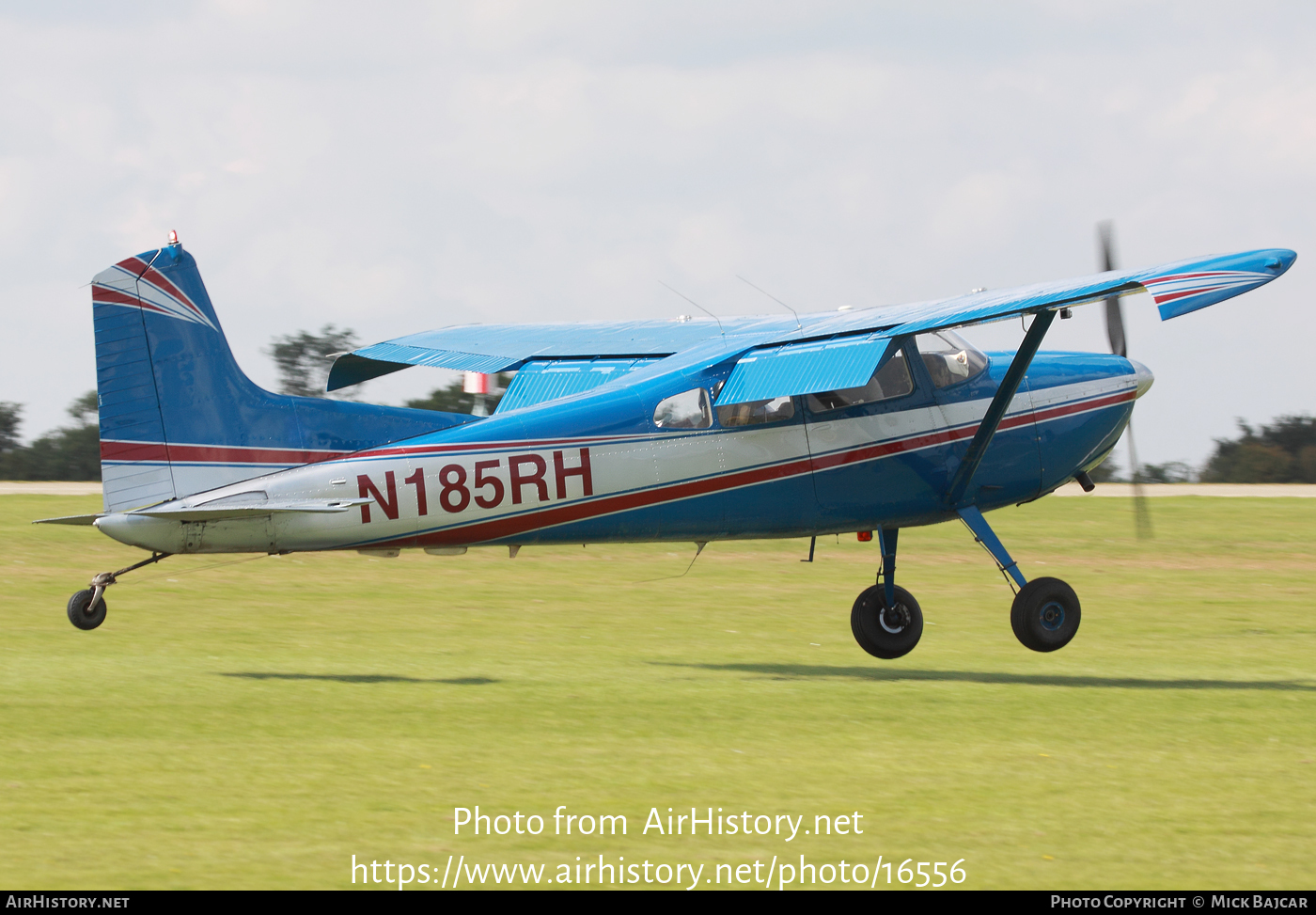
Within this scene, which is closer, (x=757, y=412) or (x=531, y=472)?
(x=531, y=472)

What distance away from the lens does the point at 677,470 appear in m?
12.5

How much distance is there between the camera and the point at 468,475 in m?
11.9

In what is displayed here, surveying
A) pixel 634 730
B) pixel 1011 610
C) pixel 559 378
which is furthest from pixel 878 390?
pixel 634 730

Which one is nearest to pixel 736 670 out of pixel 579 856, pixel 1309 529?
pixel 579 856

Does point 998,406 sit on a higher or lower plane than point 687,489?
higher

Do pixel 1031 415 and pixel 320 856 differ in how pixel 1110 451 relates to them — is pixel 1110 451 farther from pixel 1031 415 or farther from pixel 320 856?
pixel 320 856

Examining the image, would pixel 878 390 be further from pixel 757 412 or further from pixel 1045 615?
pixel 1045 615

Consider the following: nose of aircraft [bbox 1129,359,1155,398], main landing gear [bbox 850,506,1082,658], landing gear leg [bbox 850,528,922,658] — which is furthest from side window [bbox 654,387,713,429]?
nose of aircraft [bbox 1129,359,1155,398]

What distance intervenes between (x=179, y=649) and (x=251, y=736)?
14.5 ft

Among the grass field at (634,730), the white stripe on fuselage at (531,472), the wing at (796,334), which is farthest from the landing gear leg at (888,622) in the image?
the wing at (796,334)

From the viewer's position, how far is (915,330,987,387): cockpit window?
521 inches

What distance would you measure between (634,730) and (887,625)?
13.9ft

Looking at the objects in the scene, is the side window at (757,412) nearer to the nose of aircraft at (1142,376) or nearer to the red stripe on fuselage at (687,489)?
the red stripe on fuselage at (687,489)

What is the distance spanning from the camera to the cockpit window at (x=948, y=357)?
13234mm
